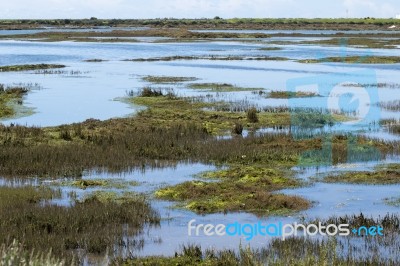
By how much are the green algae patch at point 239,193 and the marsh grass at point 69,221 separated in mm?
1053

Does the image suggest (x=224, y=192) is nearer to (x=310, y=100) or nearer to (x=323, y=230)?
(x=323, y=230)

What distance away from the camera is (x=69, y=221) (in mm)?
13305

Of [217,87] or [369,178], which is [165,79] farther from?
[369,178]

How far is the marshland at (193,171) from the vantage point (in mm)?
12167

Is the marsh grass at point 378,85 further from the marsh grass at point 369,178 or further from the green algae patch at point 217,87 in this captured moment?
the marsh grass at point 369,178

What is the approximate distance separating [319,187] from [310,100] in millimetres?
16222

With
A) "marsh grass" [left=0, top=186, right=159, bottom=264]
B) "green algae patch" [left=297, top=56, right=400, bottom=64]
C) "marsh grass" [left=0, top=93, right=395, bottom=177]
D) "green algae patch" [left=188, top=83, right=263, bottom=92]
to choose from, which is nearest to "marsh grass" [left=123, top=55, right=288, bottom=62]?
"green algae patch" [left=297, top=56, right=400, bottom=64]

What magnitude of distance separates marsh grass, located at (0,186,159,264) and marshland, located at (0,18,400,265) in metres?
0.03

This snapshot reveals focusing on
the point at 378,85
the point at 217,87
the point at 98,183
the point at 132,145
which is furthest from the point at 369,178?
the point at 378,85

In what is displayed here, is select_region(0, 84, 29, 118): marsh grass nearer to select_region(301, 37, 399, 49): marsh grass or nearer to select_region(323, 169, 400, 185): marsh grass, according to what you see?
select_region(323, 169, 400, 185): marsh grass

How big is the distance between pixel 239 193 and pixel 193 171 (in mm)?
2840

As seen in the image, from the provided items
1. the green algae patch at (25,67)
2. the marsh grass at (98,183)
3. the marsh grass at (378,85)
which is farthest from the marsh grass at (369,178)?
the green algae patch at (25,67)

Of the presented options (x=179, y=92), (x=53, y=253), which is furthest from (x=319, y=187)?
(x=179, y=92)

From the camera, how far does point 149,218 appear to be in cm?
1403
